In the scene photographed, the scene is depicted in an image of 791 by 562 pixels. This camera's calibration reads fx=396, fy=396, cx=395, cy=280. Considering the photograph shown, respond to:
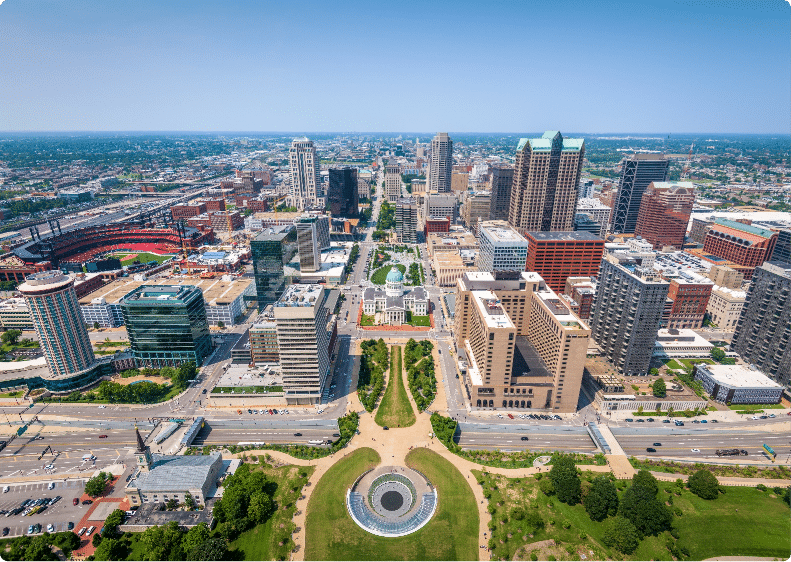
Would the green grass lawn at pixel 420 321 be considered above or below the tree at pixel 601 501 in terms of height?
below

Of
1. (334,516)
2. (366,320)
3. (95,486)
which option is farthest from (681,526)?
(95,486)

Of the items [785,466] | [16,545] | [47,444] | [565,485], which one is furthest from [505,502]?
[47,444]

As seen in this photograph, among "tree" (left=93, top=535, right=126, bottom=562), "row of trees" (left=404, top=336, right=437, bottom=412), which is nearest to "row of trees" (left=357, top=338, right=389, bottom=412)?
"row of trees" (left=404, top=336, right=437, bottom=412)

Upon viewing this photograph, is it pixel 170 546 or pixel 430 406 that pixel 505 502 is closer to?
pixel 430 406

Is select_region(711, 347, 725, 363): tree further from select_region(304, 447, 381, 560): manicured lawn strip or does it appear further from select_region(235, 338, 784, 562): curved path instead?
select_region(304, 447, 381, 560): manicured lawn strip

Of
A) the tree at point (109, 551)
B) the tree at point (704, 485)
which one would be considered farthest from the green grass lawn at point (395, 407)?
the tree at point (704, 485)

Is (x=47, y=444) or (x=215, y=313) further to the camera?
(x=215, y=313)

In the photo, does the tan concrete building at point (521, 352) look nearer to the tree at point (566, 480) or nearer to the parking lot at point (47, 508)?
the tree at point (566, 480)
